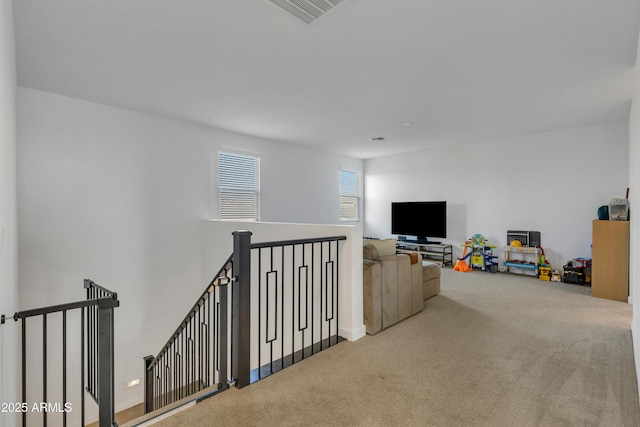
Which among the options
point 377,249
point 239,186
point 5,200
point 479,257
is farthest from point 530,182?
point 5,200

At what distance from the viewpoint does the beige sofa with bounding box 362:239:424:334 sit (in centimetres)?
324

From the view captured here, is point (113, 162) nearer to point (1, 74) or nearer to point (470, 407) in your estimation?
point (1, 74)

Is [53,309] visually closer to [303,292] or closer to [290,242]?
[290,242]

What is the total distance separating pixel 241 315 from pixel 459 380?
1.66 m

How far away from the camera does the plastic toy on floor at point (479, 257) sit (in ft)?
20.9

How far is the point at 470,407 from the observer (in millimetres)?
2049

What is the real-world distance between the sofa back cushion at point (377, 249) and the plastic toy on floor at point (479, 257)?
3.35 metres

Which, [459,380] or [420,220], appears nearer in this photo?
[459,380]

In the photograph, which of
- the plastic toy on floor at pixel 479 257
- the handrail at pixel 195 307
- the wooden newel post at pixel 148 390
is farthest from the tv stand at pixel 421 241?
the wooden newel post at pixel 148 390

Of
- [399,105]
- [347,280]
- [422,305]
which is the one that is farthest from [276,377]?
[399,105]

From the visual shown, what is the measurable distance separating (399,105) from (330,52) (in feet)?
5.52

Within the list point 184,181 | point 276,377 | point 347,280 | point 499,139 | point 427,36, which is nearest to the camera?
point 276,377

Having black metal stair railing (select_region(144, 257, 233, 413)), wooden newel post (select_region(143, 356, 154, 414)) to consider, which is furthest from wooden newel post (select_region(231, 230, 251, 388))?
wooden newel post (select_region(143, 356, 154, 414))

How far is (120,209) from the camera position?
4.33 m
